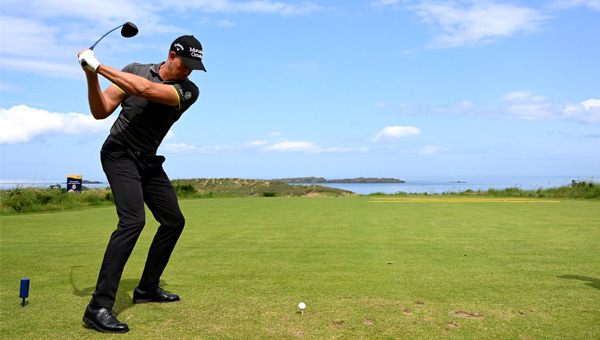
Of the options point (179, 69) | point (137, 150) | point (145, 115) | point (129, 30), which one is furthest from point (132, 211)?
point (129, 30)

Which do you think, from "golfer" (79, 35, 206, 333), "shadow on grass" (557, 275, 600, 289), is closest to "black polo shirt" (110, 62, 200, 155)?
"golfer" (79, 35, 206, 333)

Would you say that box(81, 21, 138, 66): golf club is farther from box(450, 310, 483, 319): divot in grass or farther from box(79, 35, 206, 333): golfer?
box(450, 310, 483, 319): divot in grass

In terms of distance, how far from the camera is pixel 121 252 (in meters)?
4.47

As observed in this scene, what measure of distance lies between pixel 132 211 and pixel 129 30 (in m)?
1.66

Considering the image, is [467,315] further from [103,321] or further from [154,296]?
[103,321]

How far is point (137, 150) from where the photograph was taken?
15.4 feet

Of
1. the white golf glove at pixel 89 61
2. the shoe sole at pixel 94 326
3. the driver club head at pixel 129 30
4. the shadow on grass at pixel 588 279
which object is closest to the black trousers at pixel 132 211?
the shoe sole at pixel 94 326

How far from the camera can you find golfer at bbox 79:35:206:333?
421cm

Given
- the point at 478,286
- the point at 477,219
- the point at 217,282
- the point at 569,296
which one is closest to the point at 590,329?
the point at 569,296

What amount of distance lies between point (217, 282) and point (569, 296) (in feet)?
12.0

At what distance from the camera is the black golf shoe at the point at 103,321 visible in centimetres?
406

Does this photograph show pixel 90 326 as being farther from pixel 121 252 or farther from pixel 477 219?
pixel 477 219

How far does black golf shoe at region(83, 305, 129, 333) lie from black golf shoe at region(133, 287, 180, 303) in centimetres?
82

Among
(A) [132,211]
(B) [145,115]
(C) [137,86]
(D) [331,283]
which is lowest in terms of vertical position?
(D) [331,283]
